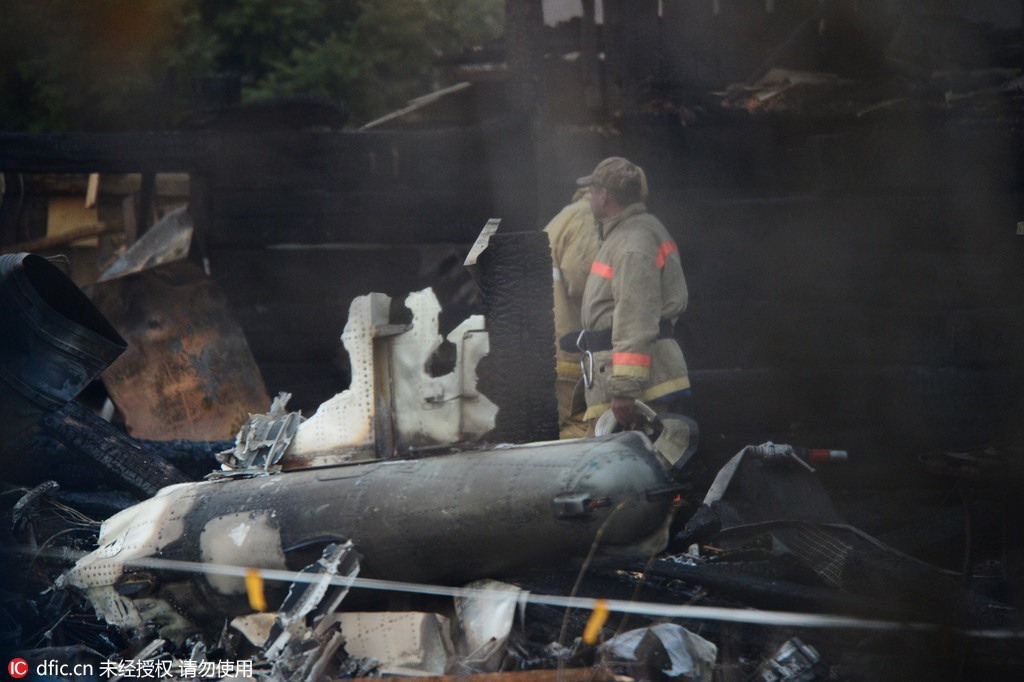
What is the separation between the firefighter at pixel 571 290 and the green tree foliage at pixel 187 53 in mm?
8283

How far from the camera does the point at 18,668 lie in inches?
148

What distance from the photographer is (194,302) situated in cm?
682

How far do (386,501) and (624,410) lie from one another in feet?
4.04

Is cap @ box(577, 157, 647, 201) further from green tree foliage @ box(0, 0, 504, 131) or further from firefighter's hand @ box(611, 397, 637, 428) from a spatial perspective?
green tree foliage @ box(0, 0, 504, 131)

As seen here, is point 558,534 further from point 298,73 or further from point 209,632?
point 298,73

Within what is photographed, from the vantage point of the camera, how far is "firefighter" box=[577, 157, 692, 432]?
176 inches

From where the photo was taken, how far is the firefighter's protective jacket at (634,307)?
4.45 meters

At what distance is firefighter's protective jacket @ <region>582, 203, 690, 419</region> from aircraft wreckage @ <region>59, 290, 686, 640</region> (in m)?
0.36

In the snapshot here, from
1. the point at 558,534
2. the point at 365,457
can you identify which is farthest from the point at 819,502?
the point at 365,457

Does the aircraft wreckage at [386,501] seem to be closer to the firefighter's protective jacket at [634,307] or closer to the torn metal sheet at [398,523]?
the torn metal sheet at [398,523]

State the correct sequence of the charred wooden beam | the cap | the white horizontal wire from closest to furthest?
1. the white horizontal wire
2. the cap
3. the charred wooden beam

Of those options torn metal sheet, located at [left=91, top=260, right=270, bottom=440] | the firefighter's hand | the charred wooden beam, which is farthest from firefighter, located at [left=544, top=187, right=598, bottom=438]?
torn metal sheet, located at [left=91, top=260, right=270, bottom=440]

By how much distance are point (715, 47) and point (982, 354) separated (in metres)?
2.46

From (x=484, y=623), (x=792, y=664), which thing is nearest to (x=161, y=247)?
(x=484, y=623)
